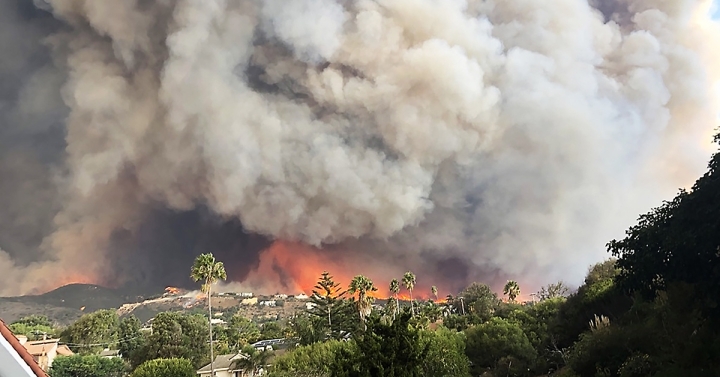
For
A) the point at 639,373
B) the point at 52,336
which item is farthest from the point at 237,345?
the point at 639,373

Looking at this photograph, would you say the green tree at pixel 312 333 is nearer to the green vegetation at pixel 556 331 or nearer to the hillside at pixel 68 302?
the green vegetation at pixel 556 331

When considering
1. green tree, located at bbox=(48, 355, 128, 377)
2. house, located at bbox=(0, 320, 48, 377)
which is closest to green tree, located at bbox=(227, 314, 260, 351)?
green tree, located at bbox=(48, 355, 128, 377)

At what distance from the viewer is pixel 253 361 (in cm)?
3772

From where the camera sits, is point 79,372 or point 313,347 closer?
point 313,347

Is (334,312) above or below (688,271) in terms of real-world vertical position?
above

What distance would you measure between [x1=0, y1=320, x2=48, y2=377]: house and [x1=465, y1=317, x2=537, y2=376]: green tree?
2615 cm

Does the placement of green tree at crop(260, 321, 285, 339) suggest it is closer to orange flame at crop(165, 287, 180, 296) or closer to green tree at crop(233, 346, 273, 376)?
green tree at crop(233, 346, 273, 376)

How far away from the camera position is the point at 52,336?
6253 centimetres

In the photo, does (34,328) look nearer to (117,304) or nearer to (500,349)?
A: (117,304)

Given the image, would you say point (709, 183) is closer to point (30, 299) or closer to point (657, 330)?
point (657, 330)

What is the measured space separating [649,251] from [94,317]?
213 ft

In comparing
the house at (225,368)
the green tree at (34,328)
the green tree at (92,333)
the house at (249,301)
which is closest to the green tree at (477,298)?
the house at (225,368)

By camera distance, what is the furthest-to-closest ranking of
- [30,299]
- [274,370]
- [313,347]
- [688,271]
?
[30,299]
[313,347]
[274,370]
[688,271]

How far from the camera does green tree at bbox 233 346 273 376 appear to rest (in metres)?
37.7
